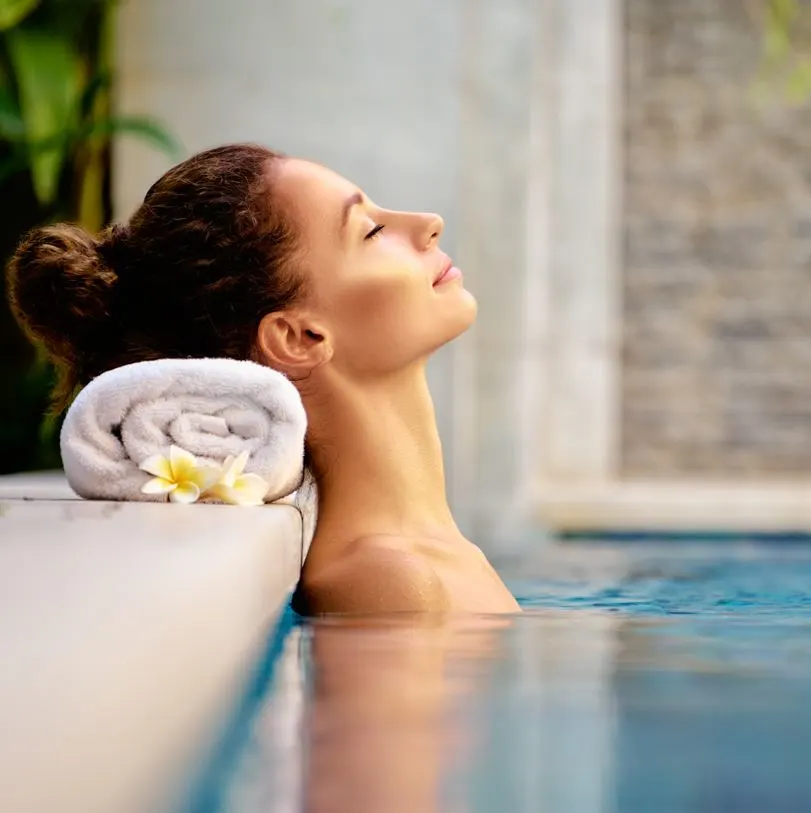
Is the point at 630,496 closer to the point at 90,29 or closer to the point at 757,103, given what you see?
the point at 757,103

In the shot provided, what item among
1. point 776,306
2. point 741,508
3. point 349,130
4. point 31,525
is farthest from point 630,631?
point 776,306

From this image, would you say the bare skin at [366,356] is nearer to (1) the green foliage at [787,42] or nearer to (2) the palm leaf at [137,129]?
(2) the palm leaf at [137,129]

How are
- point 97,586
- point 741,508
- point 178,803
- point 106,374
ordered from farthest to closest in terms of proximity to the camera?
point 741,508, point 106,374, point 97,586, point 178,803

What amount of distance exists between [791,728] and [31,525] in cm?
61

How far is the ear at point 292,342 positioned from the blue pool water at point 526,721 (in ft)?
1.25

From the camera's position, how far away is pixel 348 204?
148 cm

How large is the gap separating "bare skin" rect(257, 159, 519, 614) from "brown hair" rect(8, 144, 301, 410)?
0.10 ft

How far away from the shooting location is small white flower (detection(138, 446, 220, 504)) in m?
1.30

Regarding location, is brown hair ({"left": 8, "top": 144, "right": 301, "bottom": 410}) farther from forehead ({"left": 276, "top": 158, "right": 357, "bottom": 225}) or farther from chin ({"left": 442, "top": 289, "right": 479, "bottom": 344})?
chin ({"left": 442, "top": 289, "right": 479, "bottom": 344})

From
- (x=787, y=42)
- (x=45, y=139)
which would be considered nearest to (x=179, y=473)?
(x=45, y=139)

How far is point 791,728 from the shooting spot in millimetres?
707

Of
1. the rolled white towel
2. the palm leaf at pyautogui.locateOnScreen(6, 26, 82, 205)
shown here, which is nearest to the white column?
the palm leaf at pyautogui.locateOnScreen(6, 26, 82, 205)

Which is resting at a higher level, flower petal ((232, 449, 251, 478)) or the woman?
the woman

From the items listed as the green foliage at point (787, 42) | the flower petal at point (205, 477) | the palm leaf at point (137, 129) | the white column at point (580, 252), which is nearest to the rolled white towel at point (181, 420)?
the flower petal at point (205, 477)
